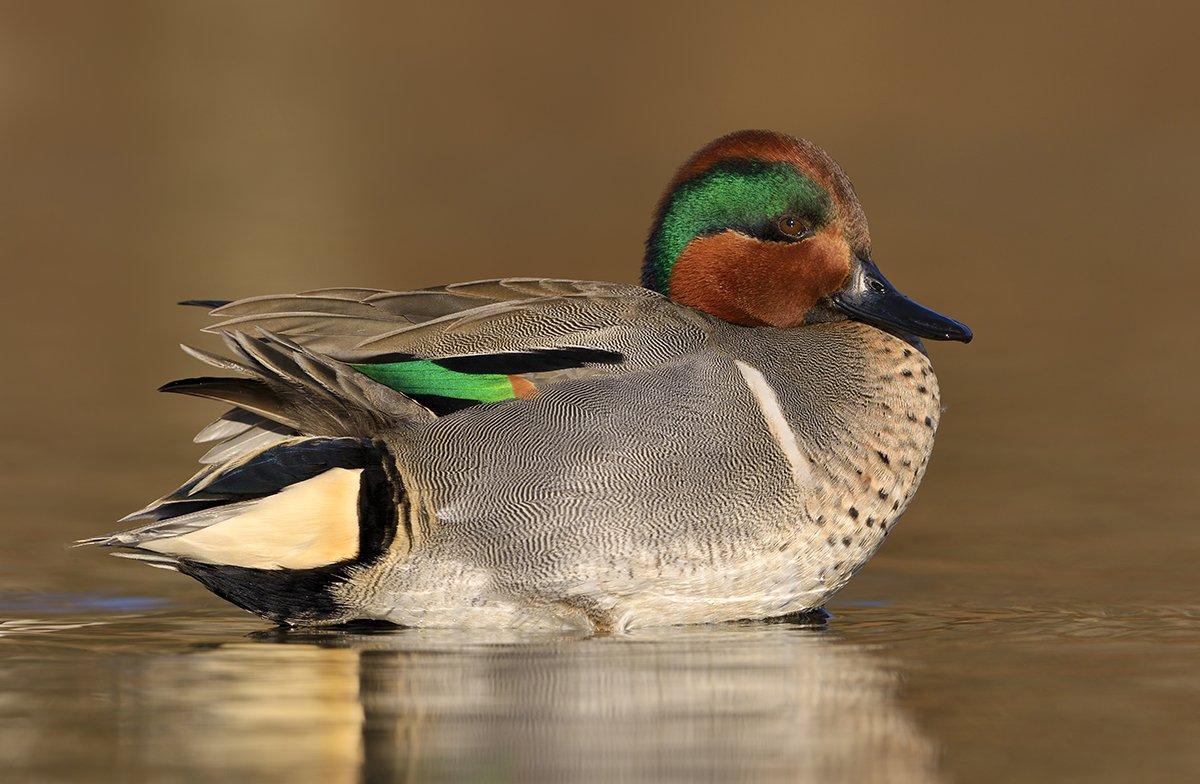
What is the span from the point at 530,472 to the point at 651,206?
10473mm

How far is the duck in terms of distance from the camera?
5789 mm

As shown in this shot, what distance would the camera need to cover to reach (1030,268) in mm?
14016

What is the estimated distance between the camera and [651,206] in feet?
53.0

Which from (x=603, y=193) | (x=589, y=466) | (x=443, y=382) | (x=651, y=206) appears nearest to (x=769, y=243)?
(x=589, y=466)

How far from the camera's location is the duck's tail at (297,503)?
5781 mm

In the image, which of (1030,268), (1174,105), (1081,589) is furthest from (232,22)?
(1081,589)

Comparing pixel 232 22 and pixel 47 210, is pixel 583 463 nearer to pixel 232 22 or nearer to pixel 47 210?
pixel 47 210

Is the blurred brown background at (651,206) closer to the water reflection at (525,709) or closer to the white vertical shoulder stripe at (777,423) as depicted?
the water reflection at (525,709)

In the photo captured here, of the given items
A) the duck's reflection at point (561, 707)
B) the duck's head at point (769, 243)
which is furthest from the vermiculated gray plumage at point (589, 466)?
the duck's head at point (769, 243)

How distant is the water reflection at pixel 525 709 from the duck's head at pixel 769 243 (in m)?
1.07

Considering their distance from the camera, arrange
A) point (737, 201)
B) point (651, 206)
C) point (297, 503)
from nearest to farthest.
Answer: point (297, 503)
point (737, 201)
point (651, 206)

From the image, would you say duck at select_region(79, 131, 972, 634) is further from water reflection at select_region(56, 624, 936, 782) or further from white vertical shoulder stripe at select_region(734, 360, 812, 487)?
water reflection at select_region(56, 624, 936, 782)

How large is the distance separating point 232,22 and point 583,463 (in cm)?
1735

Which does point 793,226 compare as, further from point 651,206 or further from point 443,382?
point 651,206
